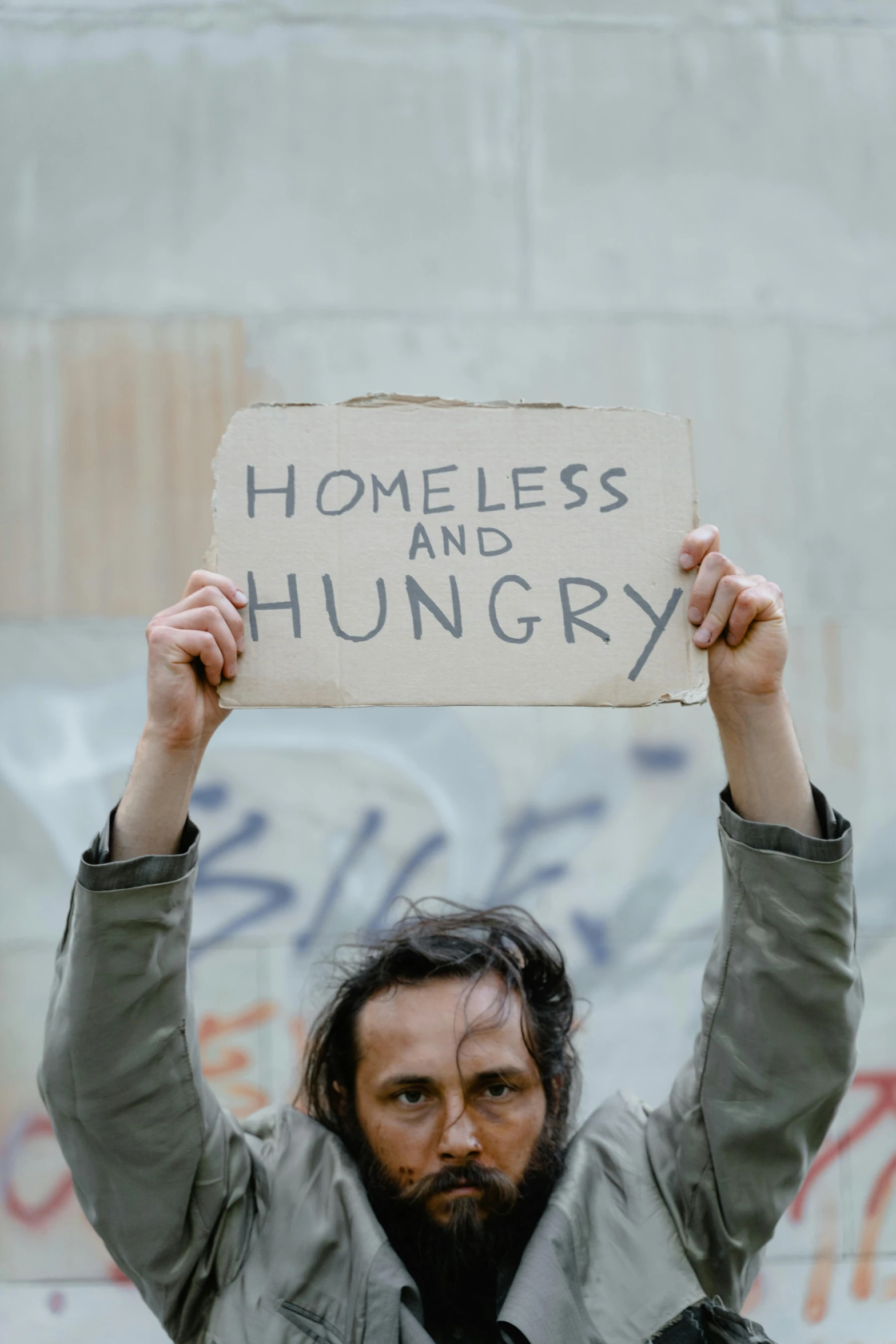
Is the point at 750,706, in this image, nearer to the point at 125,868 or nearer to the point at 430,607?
the point at 430,607

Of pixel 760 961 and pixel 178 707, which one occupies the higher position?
pixel 178 707

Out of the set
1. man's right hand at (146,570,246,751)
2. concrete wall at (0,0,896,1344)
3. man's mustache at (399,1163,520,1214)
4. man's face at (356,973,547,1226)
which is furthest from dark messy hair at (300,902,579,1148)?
concrete wall at (0,0,896,1344)

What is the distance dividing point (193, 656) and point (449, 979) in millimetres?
742

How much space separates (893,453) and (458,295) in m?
1.24

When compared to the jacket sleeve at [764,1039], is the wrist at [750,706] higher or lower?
higher

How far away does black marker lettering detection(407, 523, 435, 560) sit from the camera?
4.90ft

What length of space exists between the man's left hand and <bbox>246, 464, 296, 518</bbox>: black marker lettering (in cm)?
47

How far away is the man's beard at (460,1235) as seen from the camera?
1688mm

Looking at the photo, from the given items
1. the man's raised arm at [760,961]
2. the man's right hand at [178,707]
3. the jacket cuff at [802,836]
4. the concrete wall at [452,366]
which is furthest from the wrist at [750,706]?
the concrete wall at [452,366]

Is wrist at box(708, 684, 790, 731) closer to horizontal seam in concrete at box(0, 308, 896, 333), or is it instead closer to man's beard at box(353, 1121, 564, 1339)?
man's beard at box(353, 1121, 564, 1339)

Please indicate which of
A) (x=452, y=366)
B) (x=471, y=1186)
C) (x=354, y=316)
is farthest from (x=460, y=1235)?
(x=354, y=316)

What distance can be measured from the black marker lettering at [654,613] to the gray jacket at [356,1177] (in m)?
0.27

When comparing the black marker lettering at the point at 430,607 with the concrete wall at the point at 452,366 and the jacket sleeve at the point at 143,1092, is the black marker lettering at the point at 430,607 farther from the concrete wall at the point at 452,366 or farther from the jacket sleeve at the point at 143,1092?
the concrete wall at the point at 452,366

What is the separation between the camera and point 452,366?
3293 mm
